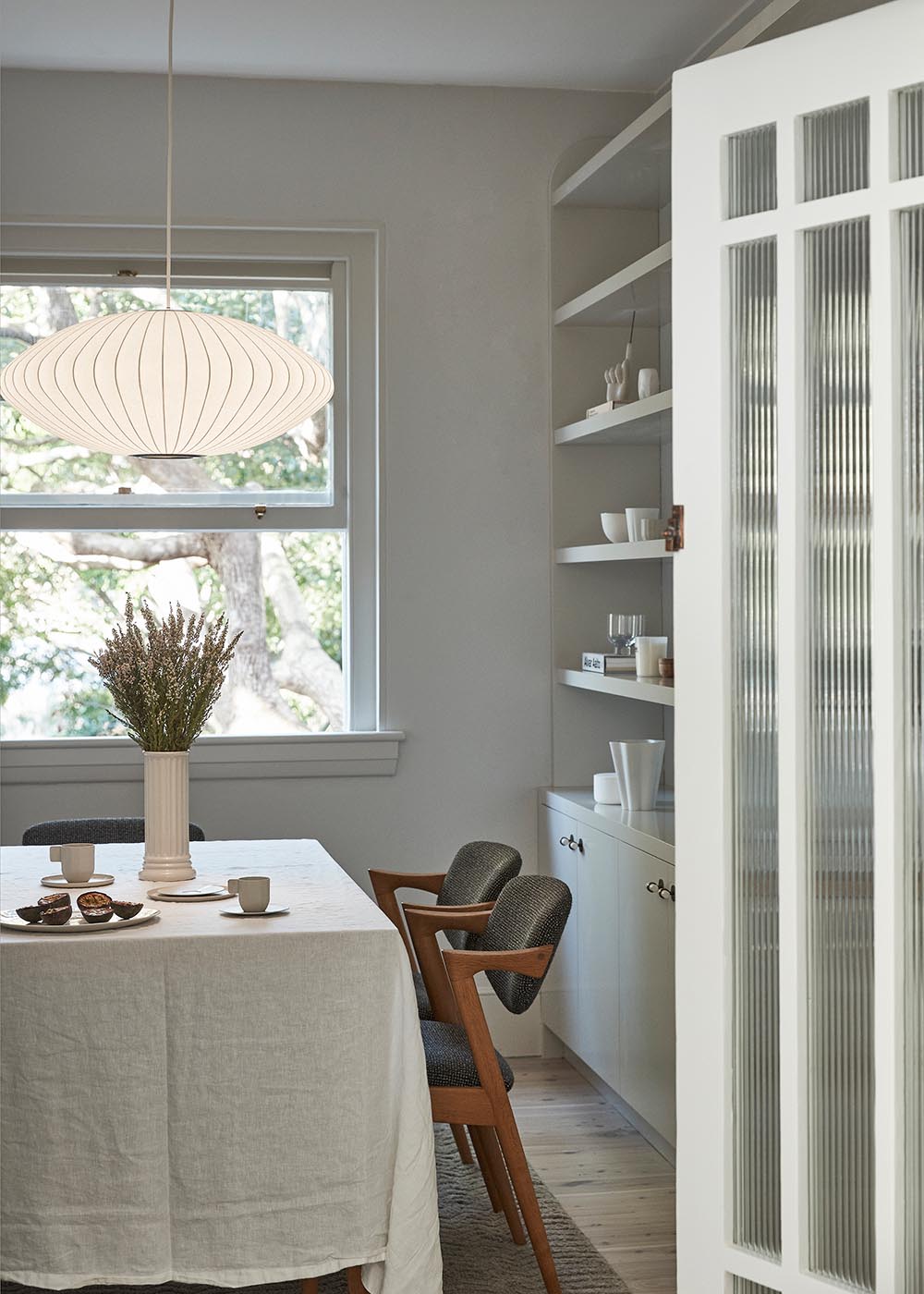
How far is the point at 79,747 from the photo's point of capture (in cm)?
439

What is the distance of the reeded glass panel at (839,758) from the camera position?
7.78ft

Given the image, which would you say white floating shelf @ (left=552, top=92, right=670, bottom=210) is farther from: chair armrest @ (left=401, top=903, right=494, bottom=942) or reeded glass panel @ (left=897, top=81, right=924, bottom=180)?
chair armrest @ (left=401, top=903, right=494, bottom=942)

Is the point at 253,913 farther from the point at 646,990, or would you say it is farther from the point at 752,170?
the point at 752,170

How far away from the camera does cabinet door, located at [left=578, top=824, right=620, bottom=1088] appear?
3832 millimetres

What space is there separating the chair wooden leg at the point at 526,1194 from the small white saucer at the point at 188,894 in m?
0.76

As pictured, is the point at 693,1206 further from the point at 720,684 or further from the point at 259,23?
the point at 259,23

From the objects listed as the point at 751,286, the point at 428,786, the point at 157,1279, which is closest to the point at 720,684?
the point at 751,286

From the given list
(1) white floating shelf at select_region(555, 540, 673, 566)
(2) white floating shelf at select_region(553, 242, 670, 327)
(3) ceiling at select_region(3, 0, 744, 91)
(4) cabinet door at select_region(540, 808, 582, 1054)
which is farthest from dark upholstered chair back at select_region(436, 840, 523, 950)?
(3) ceiling at select_region(3, 0, 744, 91)

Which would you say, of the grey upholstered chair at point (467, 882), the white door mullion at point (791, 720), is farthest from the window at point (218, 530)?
the white door mullion at point (791, 720)

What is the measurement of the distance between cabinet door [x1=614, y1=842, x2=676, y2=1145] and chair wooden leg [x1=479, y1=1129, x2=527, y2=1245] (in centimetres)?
49

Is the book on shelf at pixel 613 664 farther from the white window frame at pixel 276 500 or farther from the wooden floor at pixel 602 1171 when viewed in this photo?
the wooden floor at pixel 602 1171

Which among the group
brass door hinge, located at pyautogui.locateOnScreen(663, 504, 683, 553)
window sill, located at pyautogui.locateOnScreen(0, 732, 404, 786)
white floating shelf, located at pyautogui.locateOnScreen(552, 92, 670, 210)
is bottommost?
window sill, located at pyautogui.locateOnScreen(0, 732, 404, 786)

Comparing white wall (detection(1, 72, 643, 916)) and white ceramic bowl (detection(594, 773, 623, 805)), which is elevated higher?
white wall (detection(1, 72, 643, 916))

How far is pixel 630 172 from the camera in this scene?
13.9ft
